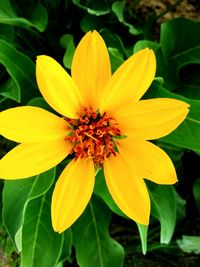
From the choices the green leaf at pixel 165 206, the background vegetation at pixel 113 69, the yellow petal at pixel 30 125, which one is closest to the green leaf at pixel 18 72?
the background vegetation at pixel 113 69

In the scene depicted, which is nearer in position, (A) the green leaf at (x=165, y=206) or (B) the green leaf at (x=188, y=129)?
(B) the green leaf at (x=188, y=129)

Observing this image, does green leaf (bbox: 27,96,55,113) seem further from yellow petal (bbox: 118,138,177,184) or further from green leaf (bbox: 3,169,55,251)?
yellow petal (bbox: 118,138,177,184)

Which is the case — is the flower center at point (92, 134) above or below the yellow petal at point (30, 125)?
below

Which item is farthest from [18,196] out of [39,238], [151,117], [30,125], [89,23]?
[89,23]

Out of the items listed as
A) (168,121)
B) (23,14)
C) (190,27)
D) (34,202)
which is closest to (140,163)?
(168,121)

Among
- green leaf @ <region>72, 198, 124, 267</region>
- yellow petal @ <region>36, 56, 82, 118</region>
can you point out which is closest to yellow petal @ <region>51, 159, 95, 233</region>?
yellow petal @ <region>36, 56, 82, 118</region>

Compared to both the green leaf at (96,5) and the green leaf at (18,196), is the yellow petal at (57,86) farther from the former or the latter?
the green leaf at (96,5)
